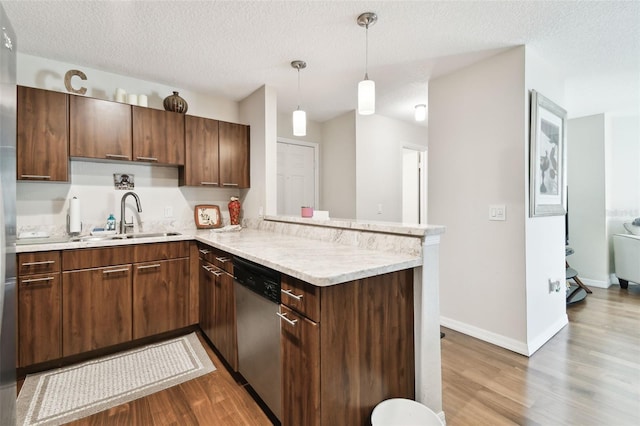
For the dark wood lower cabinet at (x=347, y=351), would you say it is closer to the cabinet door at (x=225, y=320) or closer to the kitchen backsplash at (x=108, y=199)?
the cabinet door at (x=225, y=320)

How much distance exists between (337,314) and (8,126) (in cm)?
137

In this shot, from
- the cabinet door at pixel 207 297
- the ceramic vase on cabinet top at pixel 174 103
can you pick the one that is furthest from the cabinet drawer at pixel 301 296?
the ceramic vase on cabinet top at pixel 174 103

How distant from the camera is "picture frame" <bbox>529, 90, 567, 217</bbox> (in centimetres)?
234

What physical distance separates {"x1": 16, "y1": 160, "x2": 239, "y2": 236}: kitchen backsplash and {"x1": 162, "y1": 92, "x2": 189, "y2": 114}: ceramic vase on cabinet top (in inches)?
24.7

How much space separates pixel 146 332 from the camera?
7.95 feet

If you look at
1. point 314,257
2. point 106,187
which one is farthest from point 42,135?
point 314,257

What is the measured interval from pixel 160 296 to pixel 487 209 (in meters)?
2.92

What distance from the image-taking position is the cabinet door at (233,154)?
10.6 ft

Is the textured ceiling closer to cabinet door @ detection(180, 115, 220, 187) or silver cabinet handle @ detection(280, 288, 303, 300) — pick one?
cabinet door @ detection(180, 115, 220, 187)

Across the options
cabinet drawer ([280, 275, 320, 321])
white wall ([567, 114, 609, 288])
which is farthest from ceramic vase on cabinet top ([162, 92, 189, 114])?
white wall ([567, 114, 609, 288])

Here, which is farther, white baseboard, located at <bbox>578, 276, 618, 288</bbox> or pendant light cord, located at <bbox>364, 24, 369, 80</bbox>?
white baseboard, located at <bbox>578, 276, 618, 288</bbox>

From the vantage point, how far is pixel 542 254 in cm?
254

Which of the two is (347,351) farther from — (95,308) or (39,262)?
(39,262)

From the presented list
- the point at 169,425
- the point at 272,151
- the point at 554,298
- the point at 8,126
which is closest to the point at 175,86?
the point at 272,151
